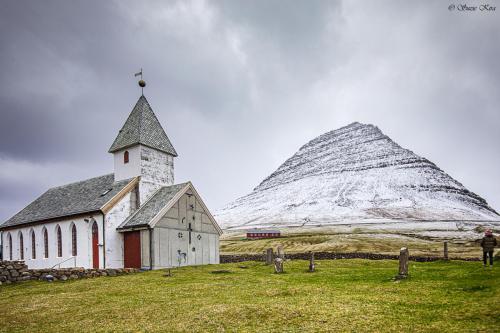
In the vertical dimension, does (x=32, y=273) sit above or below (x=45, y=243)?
below

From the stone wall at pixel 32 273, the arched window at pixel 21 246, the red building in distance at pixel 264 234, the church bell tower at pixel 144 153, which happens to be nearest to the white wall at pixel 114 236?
the church bell tower at pixel 144 153

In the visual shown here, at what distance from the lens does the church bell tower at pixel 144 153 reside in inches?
1773

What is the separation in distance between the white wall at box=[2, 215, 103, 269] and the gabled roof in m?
3.10

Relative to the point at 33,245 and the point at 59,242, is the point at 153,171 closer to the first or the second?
the point at 59,242

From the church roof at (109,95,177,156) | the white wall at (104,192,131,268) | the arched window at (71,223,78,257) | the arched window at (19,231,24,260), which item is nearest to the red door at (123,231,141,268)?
the white wall at (104,192,131,268)

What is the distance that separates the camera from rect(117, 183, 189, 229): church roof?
39594mm

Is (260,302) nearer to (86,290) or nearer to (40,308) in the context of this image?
(40,308)

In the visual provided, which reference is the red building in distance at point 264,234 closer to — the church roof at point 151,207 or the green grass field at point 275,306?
the church roof at point 151,207

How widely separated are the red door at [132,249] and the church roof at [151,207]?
94 centimetres

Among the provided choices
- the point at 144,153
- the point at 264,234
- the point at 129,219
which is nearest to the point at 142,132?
the point at 144,153

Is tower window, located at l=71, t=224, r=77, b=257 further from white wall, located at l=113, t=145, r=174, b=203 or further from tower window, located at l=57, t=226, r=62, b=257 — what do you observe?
white wall, located at l=113, t=145, r=174, b=203

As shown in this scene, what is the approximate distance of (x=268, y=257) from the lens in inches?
1537

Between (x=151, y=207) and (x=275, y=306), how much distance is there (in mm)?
27303

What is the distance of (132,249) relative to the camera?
131 feet
